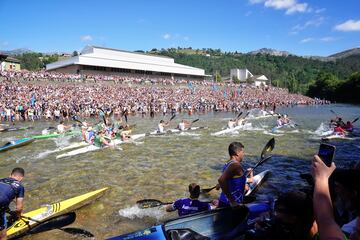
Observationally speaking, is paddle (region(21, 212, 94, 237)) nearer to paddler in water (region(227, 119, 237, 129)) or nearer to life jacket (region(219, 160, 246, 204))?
life jacket (region(219, 160, 246, 204))

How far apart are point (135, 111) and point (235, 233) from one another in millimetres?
40556

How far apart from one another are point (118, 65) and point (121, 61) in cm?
228

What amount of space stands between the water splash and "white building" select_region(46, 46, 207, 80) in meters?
61.4

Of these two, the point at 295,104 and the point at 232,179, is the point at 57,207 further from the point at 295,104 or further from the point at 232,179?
the point at 295,104

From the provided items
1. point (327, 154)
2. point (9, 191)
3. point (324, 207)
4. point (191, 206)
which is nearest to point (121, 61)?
point (9, 191)

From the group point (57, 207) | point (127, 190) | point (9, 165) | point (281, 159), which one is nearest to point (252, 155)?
point (281, 159)

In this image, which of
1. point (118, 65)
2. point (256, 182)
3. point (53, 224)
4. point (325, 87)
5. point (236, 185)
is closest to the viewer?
point (236, 185)

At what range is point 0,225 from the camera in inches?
240

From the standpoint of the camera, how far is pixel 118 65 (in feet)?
236

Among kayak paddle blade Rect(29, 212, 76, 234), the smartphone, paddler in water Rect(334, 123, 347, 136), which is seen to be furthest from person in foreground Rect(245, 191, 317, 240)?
paddler in water Rect(334, 123, 347, 136)

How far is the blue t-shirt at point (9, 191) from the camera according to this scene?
19.2 ft

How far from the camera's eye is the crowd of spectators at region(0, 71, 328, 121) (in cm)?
3656

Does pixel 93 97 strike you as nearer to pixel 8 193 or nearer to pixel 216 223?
pixel 8 193

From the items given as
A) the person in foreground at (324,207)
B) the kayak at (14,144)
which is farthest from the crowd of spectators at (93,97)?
the person in foreground at (324,207)
